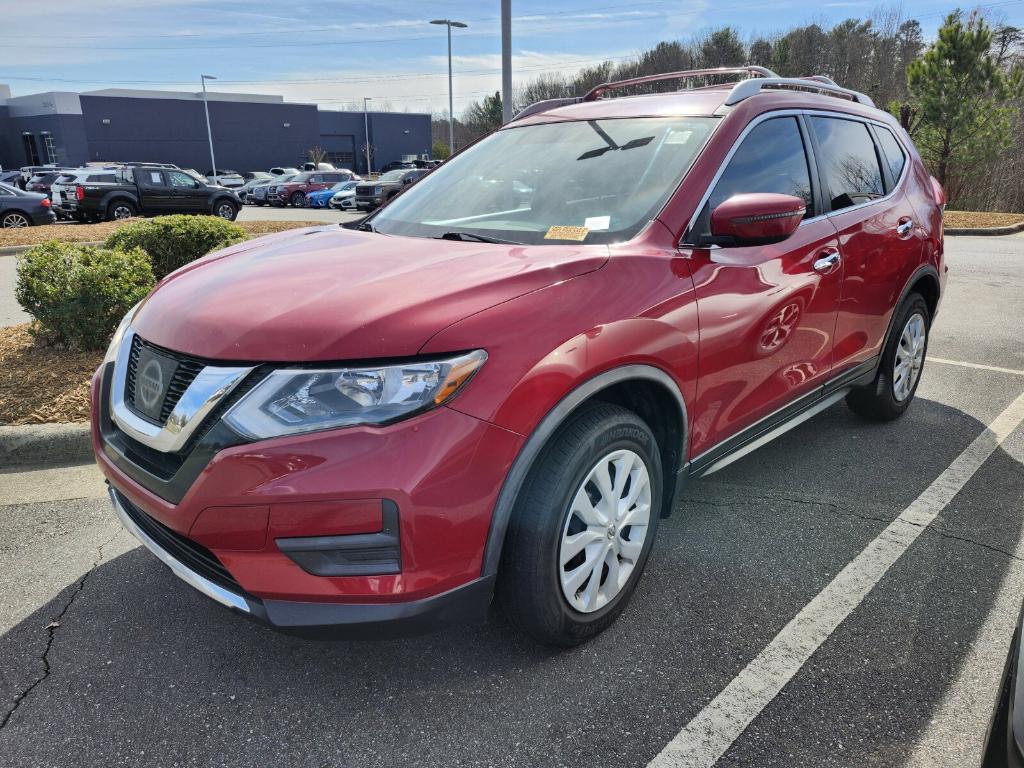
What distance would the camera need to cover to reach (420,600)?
1977 mm

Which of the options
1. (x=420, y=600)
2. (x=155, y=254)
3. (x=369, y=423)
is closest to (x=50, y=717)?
(x=420, y=600)

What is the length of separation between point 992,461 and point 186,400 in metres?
4.01

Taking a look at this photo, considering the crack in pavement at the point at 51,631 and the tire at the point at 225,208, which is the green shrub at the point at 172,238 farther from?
the tire at the point at 225,208

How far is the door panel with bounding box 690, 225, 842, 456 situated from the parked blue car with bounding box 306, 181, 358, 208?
93.4 ft

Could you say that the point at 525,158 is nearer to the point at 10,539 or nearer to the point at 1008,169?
the point at 10,539

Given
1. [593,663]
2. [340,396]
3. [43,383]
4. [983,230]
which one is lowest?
[983,230]

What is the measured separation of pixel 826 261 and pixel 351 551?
2.47 metres

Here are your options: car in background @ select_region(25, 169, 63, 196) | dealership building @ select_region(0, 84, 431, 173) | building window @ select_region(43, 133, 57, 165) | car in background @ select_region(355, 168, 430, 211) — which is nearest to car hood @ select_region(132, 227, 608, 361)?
car in background @ select_region(355, 168, 430, 211)

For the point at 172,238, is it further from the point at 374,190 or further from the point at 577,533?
the point at 374,190

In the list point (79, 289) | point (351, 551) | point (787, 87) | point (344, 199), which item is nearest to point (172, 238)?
point (79, 289)

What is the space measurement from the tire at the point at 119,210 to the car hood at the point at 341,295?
2001 cm

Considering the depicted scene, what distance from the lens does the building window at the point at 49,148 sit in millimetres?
54000

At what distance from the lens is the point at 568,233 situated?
265cm

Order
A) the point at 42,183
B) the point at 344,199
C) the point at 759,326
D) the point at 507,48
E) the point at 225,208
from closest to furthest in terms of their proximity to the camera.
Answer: the point at 759,326, the point at 507,48, the point at 225,208, the point at 42,183, the point at 344,199
